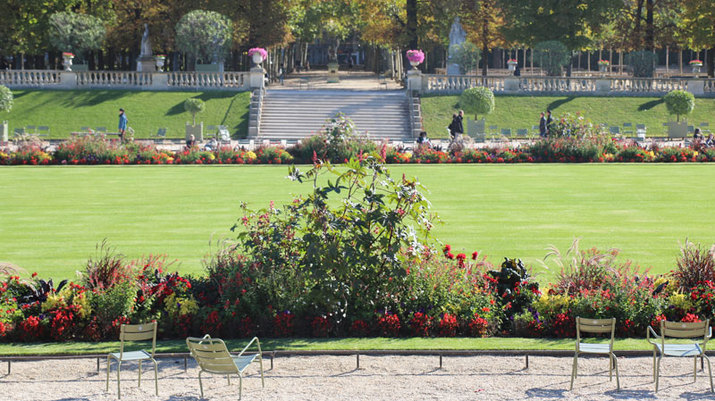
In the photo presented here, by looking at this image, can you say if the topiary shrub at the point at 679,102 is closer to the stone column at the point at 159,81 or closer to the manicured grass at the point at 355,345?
the stone column at the point at 159,81

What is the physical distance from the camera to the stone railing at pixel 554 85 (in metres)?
52.1

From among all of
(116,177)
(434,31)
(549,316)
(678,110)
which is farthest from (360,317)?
(434,31)

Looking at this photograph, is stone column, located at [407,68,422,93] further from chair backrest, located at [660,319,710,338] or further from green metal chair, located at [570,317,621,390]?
chair backrest, located at [660,319,710,338]

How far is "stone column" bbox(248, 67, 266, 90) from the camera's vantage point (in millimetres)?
51625

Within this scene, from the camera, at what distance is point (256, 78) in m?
51.8

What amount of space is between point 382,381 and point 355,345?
1403 millimetres

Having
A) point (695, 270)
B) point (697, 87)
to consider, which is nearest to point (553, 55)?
point (697, 87)

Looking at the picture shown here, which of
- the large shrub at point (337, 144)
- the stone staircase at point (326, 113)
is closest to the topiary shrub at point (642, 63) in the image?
the stone staircase at point (326, 113)

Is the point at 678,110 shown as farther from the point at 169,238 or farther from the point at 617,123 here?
the point at 169,238

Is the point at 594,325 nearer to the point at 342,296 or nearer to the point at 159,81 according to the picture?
the point at 342,296

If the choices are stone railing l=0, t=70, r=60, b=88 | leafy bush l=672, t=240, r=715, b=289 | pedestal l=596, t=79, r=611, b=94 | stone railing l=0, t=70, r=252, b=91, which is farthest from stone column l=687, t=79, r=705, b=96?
leafy bush l=672, t=240, r=715, b=289

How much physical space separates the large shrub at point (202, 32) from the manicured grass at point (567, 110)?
13.5m

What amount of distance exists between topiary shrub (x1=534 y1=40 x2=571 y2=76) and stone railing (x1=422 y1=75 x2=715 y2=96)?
2.72m

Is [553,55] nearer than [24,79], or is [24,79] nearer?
[24,79]
